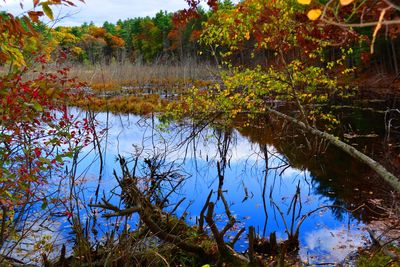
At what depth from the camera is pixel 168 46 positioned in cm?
6316

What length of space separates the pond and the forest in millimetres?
49

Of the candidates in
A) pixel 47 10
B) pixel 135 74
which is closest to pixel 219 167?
pixel 47 10

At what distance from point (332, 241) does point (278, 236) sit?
0.97 meters

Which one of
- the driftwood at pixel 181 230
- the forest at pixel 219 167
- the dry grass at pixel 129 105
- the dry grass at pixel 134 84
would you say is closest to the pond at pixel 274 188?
the forest at pixel 219 167

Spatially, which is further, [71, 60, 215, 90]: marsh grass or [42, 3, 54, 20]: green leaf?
[71, 60, 215, 90]: marsh grass

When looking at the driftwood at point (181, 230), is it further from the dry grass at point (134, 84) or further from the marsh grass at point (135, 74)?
the marsh grass at point (135, 74)

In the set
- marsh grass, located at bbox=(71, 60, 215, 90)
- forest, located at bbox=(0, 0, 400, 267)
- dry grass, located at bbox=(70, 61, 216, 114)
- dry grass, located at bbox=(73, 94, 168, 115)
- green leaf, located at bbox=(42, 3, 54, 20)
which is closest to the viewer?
green leaf, located at bbox=(42, 3, 54, 20)

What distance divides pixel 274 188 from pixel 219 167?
1.55m

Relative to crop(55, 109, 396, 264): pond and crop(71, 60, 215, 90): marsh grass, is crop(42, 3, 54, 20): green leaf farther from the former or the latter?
crop(71, 60, 215, 90): marsh grass

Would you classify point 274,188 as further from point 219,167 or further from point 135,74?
point 135,74

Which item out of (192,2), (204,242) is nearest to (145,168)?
(204,242)

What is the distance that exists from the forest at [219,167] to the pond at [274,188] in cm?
5

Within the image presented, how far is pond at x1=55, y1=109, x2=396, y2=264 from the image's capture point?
7.38 metres

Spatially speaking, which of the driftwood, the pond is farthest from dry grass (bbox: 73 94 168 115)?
the driftwood
